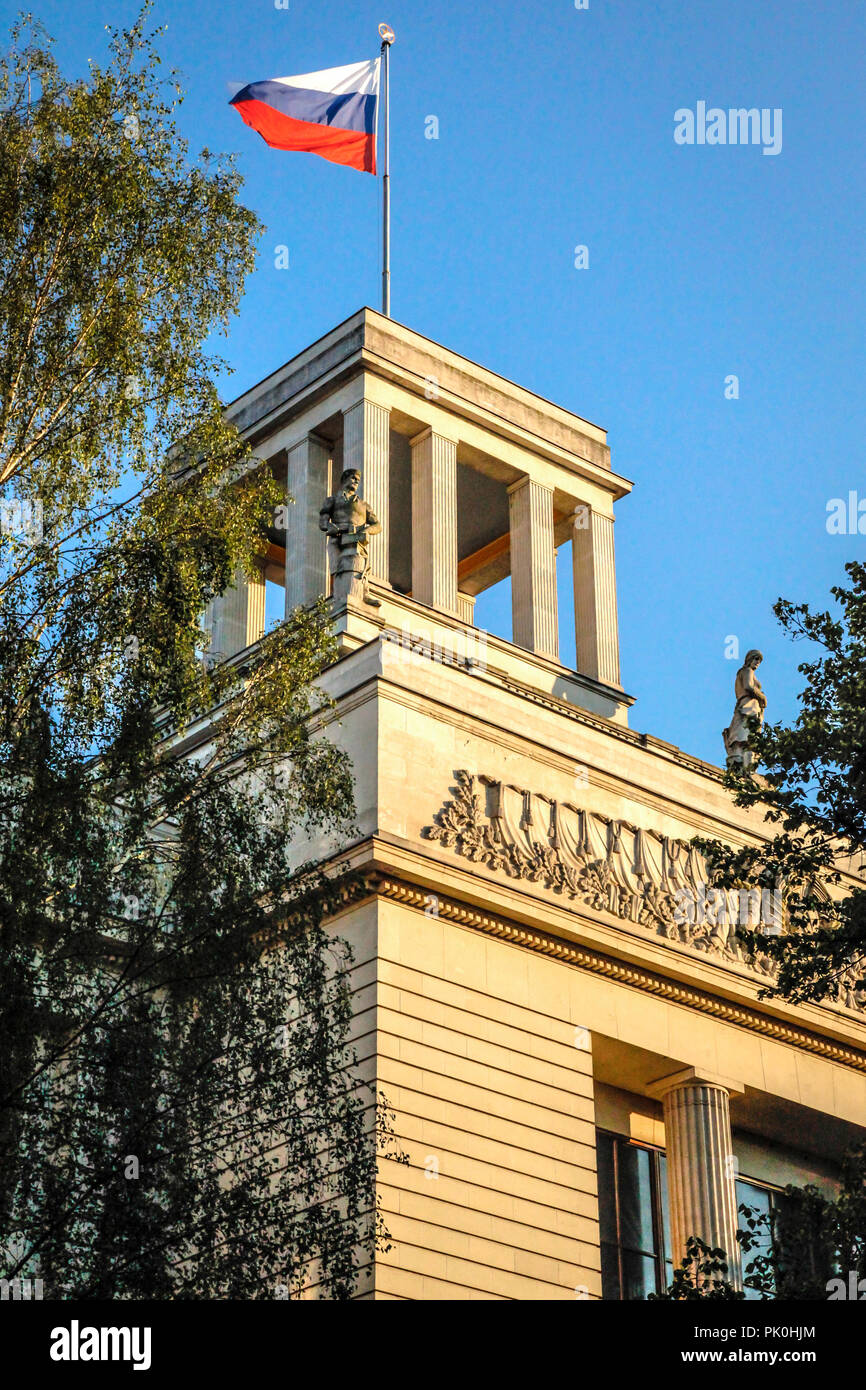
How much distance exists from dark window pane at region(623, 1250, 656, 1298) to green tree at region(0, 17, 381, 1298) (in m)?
6.96

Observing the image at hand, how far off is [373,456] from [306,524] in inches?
93.9

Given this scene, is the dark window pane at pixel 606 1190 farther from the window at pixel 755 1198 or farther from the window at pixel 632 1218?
the window at pixel 755 1198

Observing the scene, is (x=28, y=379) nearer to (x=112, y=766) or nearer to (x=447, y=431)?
(x=112, y=766)

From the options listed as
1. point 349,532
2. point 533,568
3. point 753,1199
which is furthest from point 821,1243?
point 533,568

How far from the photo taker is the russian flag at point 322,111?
44.2 m

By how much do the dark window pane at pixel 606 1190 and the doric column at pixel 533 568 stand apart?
15.9m

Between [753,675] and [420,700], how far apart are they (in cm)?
1062

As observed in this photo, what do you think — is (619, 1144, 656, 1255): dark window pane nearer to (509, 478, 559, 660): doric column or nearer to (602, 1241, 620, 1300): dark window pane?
(602, 1241, 620, 1300): dark window pane

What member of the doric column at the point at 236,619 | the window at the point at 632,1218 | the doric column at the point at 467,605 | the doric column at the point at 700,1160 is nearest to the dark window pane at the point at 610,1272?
the window at the point at 632,1218

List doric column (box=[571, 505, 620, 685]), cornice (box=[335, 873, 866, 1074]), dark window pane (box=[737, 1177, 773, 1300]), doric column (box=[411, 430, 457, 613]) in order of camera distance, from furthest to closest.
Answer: doric column (box=[571, 505, 620, 685])
doric column (box=[411, 430, 457, 613])
dark window pane (box=[737, 1177, 773, 1300])
cornice (box=[335, 873, 866, 1074])

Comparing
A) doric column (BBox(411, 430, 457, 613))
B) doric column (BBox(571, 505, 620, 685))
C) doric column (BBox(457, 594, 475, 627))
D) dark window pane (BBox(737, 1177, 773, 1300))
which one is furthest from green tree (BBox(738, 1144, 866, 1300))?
doric column (BBox(457, 594, 475, 627))

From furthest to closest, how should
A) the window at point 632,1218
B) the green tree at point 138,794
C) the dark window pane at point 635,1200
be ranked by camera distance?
the dark window pane at point 635,1200, the window at point 632,1218, the green tree at point 138,794

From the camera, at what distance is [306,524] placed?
46.7 metres

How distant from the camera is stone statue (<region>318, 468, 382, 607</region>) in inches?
1410
